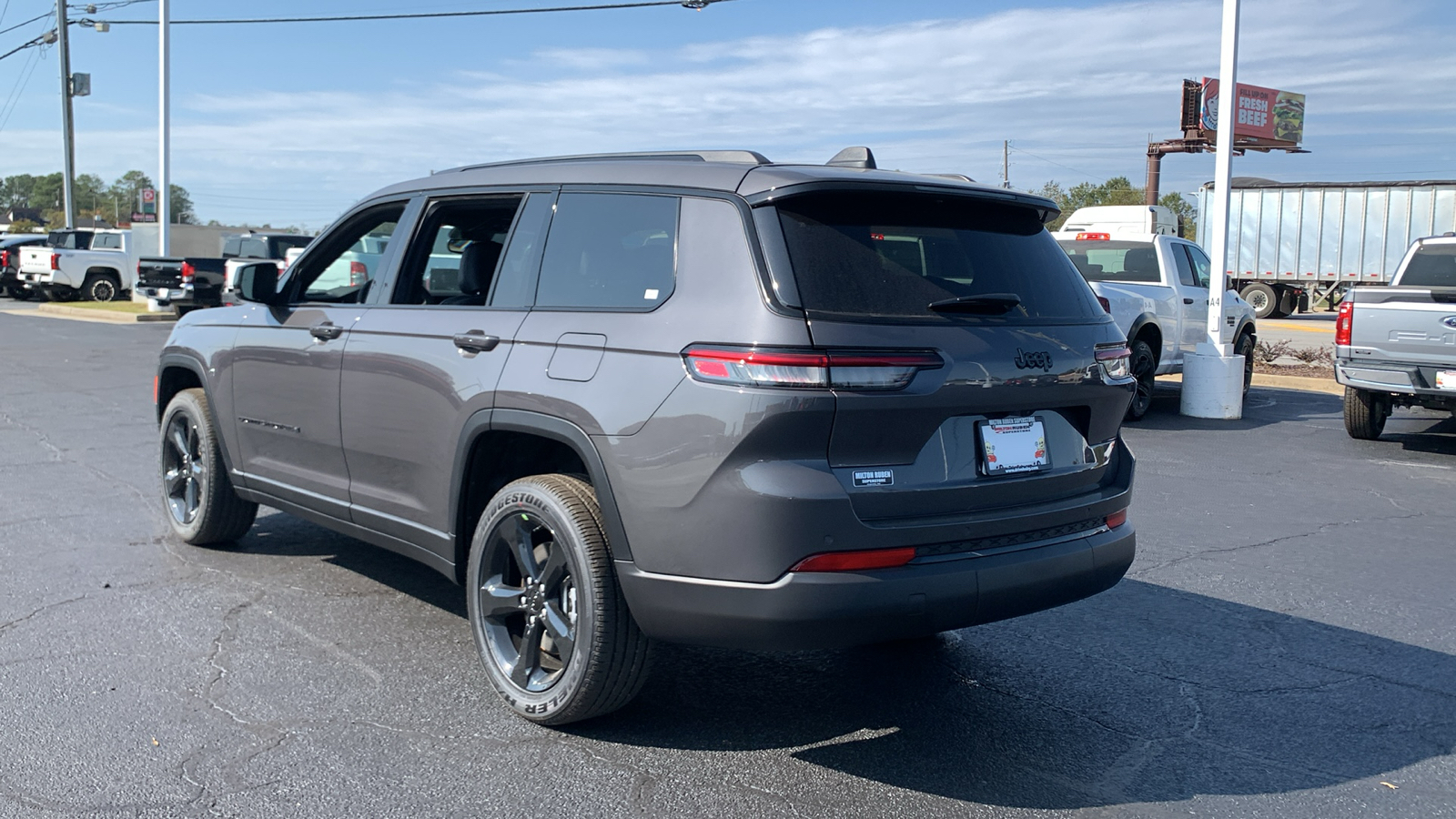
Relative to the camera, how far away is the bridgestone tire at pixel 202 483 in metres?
5.96

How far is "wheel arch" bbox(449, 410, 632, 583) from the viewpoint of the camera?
3.68 meters

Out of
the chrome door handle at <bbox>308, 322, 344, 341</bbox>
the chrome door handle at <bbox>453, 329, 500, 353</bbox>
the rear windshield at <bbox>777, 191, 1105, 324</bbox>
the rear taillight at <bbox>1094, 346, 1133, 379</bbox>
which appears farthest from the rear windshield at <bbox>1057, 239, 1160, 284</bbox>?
the chrome door handle at <bbox>453, 329, 500, 353</bbox>

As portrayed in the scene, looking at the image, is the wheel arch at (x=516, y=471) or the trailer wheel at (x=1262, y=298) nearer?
the wheel arch at (x=516, y=471)

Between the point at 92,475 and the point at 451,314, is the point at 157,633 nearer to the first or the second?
the point at 451,314

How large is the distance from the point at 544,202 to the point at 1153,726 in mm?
2785

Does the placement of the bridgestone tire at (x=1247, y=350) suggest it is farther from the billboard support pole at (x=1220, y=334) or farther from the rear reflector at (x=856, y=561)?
the rear reflector at (x=856, y=561)

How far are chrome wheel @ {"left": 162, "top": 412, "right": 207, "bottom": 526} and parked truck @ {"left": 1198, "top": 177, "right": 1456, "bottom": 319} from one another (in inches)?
1192

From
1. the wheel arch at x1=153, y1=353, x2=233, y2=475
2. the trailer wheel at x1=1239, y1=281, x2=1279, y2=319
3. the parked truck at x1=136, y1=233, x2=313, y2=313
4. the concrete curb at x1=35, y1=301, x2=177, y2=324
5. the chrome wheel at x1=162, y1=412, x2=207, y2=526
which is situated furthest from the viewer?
the trailer wheel at x1=1239, y1=281, x2=1279, y2=319

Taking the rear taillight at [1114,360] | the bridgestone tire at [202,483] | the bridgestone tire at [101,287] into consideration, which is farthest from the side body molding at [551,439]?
the bridgestone tire at [101,287]

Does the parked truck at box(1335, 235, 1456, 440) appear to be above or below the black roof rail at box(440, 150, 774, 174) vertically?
below

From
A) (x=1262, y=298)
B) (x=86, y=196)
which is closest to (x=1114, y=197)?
(x=1262, y=298)

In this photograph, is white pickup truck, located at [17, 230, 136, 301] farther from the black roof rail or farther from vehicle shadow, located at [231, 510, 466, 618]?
the black roof rail

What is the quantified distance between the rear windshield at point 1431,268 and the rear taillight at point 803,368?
9907 millimetres

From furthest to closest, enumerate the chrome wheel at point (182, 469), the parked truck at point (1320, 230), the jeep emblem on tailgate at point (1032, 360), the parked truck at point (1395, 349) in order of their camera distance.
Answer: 1. the parked truck at point (1320, 230)
2. the parked truck at point (1395, 349)
3. the chrome wheel at point (182, 469)
4. the jeep emblem on tailgate at point (1032, 360)
